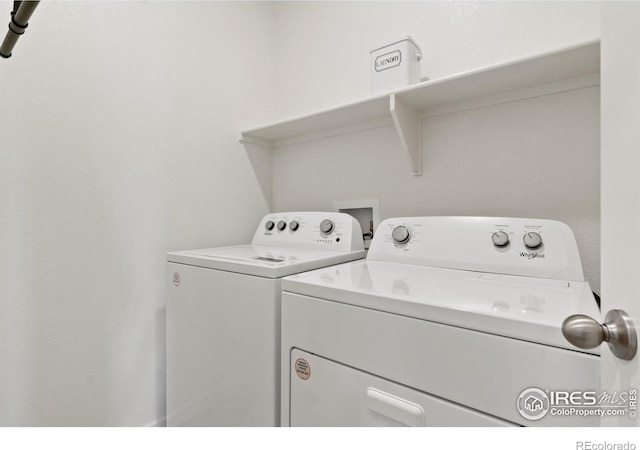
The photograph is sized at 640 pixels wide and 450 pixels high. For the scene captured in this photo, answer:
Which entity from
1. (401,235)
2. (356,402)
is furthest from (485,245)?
(356,402)

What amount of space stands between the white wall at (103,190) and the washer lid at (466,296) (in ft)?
2.64

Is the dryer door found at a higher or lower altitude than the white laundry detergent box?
lower

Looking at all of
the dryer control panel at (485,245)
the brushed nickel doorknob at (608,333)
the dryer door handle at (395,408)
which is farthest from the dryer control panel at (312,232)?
the brushed nickel doorknob at (608,333)

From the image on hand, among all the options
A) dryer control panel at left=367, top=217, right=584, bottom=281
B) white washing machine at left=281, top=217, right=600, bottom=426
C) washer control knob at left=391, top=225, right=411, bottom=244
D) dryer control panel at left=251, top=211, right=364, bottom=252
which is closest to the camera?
white washing machine at left=281, top=217, right=600, bottom=426

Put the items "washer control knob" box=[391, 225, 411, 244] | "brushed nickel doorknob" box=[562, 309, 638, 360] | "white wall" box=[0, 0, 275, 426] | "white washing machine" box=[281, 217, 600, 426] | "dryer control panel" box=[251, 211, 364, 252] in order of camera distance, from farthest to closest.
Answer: "dryer control panel" box=[251, 211, 364, 252], "washer control knob" box=[391, 225, 411, 244], "white wall" box=[0, 0, 275, 426], "white washing machine" box=[281, 217, 600, 426], "brushed nickel doorknob" box=[562, 309, 638, 360]

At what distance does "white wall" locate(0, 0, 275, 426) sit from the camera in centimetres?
103

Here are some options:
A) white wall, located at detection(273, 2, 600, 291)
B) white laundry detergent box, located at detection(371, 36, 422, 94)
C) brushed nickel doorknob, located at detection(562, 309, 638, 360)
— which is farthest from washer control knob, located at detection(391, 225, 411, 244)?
brushed nickel doorknob, located at detection(562, 309, 638, 360)

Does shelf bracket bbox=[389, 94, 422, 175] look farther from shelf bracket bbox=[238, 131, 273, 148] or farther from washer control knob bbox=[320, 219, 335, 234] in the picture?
shelf bracket bbox=[238, 131, 273, 148]

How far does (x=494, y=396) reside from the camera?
1.75ft

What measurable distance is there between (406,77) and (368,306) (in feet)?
2.97

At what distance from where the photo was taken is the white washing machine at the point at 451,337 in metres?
0.51

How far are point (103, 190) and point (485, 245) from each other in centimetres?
135

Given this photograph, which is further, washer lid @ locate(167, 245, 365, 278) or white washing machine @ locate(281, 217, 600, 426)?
washer lid @ locate(167, 245, 365, 278)

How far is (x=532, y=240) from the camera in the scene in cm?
89
